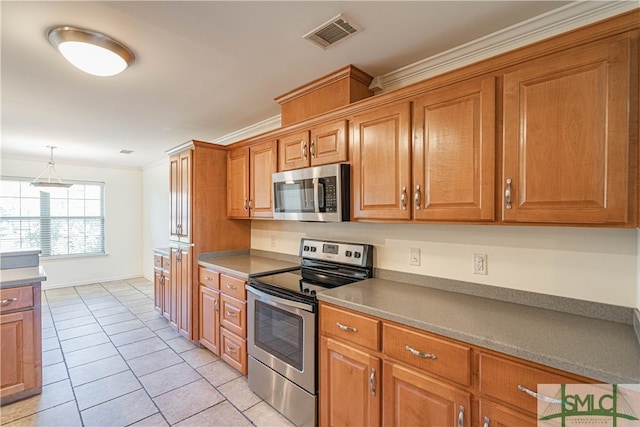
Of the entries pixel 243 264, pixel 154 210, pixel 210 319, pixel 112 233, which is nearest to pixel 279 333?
pixel 243 264

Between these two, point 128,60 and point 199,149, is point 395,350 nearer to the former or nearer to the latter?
point 128,60

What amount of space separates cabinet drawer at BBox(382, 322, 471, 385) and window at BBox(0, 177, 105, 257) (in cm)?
635

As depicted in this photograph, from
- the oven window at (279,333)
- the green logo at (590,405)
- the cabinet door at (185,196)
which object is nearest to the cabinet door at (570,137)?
the green logo at (590,405)

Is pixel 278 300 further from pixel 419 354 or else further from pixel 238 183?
pixel 238 183

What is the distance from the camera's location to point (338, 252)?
249 centimetres

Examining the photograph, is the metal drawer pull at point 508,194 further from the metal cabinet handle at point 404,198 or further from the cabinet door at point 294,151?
the cabinet door at point 294,151

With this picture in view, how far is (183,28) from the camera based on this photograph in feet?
5.53

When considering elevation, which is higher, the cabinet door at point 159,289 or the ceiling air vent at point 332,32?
the ceiling air vent at point 332,32

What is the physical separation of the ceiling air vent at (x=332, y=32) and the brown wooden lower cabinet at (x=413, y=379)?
1.63 metres

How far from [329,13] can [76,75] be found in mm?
2058

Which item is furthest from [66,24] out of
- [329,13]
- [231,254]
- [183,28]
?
[231,254]

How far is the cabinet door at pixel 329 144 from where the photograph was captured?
2137mm

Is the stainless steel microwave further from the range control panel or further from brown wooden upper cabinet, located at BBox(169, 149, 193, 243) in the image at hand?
brown wooden upper cabinet, located at BBox(169, 149, 193, 243)

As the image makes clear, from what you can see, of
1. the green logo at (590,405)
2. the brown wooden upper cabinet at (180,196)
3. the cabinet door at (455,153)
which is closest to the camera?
the green logo at (590,405)
